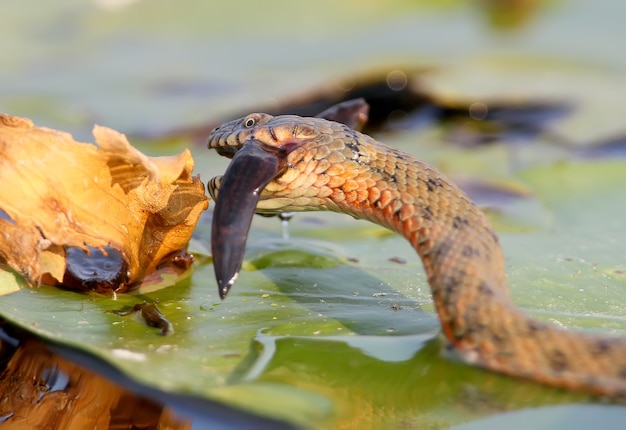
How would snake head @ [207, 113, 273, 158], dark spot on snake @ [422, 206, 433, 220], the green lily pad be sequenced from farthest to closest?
snake head @ [207, 113, 273, 158] < dark spot on snake @ [422, 206, 433, 220] < the green lily pad

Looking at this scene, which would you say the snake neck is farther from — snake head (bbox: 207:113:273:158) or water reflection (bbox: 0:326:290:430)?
water reflection (bbox: 0:326:290:430)

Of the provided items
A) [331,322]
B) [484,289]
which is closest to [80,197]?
[331,322]

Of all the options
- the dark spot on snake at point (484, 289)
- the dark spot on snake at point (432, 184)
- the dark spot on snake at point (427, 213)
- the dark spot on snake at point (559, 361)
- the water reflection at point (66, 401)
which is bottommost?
the water reflection at point (66, 401)

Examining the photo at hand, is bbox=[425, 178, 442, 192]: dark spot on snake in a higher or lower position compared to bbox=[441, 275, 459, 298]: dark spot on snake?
higher

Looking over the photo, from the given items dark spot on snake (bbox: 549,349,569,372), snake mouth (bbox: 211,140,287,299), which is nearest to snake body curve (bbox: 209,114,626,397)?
dark spot on snake (bbox: 549,349,569,372)

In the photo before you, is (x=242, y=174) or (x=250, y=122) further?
(x=250, y=122)

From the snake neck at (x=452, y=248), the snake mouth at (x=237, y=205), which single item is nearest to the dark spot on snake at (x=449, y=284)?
the snake neck at (x=452, y=248)

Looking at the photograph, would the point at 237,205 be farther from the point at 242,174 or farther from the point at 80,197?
the point at 80,197

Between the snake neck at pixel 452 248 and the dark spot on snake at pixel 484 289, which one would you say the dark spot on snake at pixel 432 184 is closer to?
the snake neck at pixel 452 248
